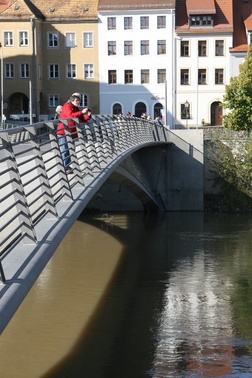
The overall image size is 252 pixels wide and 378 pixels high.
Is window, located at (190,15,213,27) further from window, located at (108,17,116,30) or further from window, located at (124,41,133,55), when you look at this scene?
window, located at (108,17,116,30)

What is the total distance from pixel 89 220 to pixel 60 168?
27.3 metres

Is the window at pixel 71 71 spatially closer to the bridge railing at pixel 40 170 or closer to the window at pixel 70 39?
the window at pixel 70 39

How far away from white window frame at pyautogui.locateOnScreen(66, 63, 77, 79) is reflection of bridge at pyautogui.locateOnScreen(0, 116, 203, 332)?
30868 mm

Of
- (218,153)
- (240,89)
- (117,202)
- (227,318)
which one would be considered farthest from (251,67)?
(227,318)

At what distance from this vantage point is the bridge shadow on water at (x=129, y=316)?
16453 mm

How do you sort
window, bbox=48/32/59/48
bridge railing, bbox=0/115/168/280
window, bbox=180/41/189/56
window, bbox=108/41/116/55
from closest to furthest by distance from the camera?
bridge railing, bbox=0/115/168/280
window, bbox=180/41/189/56
window, bbox=108/41/116/55
window, bbox=48/32/59/48

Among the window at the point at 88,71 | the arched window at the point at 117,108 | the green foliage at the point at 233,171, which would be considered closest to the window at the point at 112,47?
the window at the point at 88,71

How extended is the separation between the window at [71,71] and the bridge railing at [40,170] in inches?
1753

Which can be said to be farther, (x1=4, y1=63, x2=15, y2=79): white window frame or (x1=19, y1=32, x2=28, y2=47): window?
(x1=4, y1=63, x2=15, y2=79): white window frame

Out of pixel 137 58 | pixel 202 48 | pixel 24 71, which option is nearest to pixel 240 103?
pixel 202 48

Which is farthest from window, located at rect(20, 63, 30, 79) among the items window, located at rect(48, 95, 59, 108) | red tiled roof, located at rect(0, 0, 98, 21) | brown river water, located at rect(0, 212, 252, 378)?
brown river water, located at rect(0, 212, 252, 378)

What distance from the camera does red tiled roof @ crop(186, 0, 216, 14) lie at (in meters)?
71.3

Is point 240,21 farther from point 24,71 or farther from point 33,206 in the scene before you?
point 33,206

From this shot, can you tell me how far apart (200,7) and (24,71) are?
1393 cm
